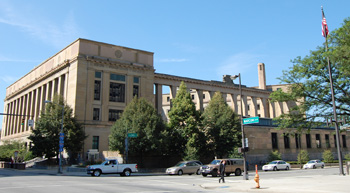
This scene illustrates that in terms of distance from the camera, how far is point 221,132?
4212cm

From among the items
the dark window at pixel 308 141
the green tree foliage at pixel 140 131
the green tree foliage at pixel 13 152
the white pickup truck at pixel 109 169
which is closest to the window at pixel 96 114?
the green tree foliage at pixel 13 152

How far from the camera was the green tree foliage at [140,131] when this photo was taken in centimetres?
3834

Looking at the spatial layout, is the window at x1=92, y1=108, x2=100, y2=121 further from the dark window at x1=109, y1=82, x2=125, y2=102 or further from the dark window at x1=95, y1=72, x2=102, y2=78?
the dark window at x1=95, y1=72, x2=102, y2=78

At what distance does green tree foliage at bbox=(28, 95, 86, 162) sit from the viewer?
47.2 m

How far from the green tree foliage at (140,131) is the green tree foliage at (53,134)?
1174cm

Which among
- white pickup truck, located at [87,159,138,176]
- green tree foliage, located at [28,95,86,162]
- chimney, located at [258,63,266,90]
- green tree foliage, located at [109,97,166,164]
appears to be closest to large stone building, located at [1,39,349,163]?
green tree foliage, located at [28,95,86,162]

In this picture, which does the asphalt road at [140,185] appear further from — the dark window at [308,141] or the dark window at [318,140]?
the dark window at [318,140]

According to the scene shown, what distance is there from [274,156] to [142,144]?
24.5m

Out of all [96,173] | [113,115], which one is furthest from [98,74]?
[96,173]

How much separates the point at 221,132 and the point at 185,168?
1038 cm

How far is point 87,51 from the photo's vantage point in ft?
199

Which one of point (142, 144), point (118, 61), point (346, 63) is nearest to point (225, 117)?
point (142, 144)

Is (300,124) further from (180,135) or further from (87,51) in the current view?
(87,51)

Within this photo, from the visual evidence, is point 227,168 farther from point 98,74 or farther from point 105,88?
point 98,74
